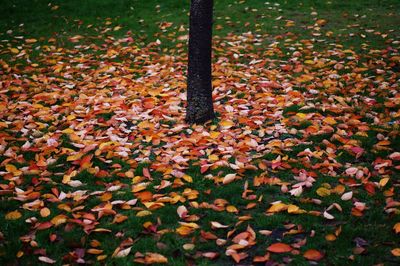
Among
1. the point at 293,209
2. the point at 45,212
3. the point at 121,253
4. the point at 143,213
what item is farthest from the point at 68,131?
the point at 293,209

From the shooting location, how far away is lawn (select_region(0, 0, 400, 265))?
2.86 m

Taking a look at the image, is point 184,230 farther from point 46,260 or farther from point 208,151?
point 208,151

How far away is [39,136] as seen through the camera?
4.56 m

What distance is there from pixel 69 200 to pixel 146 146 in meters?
1.21

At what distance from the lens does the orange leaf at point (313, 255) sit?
264 cm

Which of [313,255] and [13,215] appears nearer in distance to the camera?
[313,255]

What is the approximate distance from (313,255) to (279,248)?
25 cm

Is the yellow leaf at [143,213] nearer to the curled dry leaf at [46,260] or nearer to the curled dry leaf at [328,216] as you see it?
the curled dry leaf at [46,260]

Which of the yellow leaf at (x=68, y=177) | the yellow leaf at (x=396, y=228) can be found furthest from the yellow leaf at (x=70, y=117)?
the yellow leaf at (x=396, y=228)

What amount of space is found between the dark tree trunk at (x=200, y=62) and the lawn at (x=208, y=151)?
214 mm

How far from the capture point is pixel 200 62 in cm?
462

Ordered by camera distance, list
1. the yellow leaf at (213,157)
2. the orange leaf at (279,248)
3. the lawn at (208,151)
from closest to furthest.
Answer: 1. the orange leaf at (279,248)
2. the lawn at (208,151)
3. the yellow leaf at (213,157)

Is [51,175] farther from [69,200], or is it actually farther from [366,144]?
[366,144]

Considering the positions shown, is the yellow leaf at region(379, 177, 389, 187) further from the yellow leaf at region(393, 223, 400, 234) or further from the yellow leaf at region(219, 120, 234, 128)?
the yellow leaf at region(219, 120, 234, 128)
